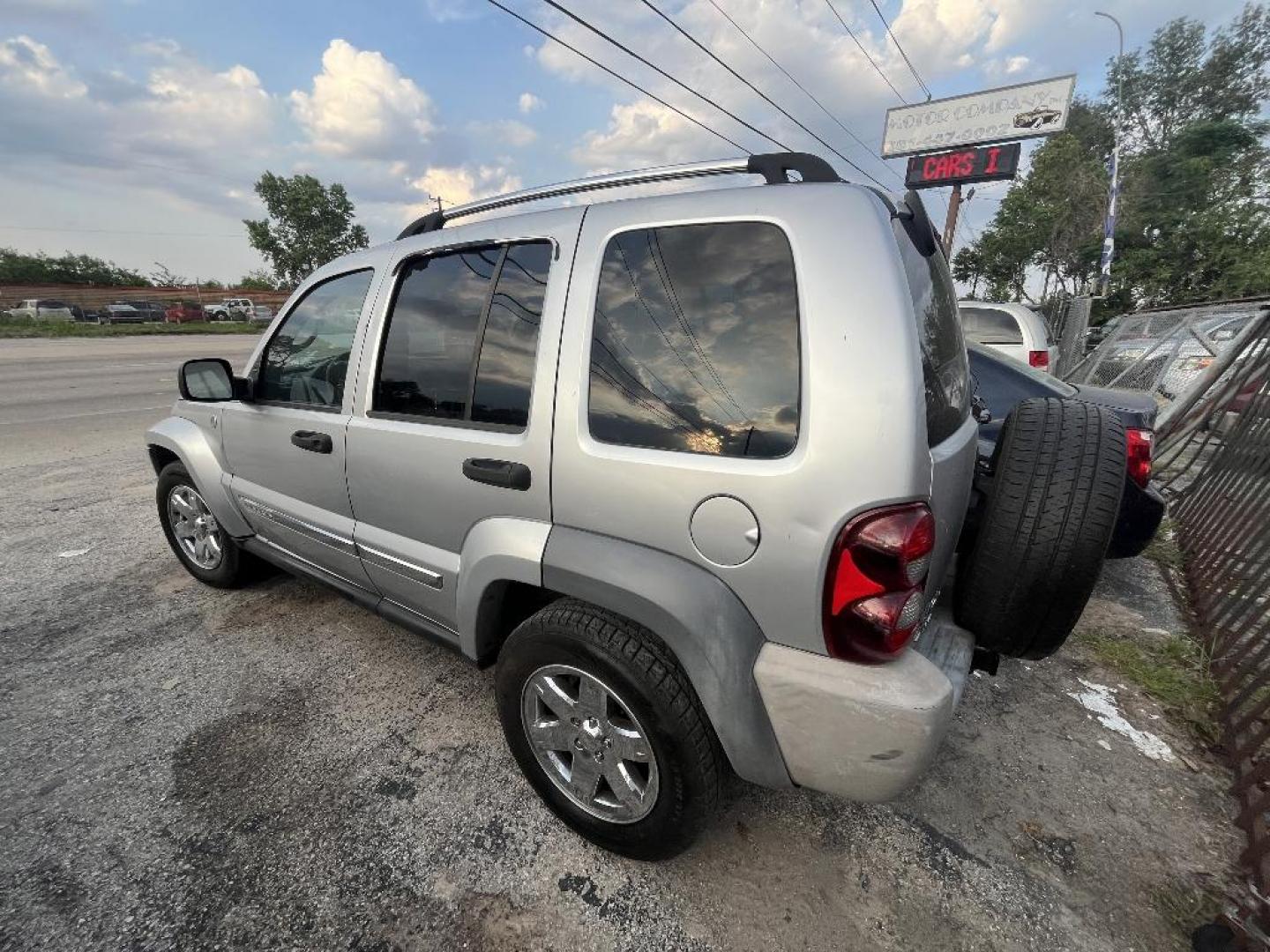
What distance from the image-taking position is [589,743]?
1782 mm

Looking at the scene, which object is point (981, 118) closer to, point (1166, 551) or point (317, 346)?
point (1166, 551)

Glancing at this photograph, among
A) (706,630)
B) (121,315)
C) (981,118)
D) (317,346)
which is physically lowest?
(121,315)

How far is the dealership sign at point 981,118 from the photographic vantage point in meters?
17.9

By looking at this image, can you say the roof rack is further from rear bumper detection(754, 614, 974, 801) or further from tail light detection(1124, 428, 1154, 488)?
tail light detection(1124, 428, 1154, 488)

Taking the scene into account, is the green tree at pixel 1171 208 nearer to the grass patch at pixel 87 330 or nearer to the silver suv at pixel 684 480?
the silver suv at pixel 684 480

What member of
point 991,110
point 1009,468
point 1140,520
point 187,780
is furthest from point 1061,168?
point 187,780

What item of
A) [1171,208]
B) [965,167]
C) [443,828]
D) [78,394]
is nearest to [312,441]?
[443,828]

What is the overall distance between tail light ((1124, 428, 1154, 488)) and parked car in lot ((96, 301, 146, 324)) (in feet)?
151

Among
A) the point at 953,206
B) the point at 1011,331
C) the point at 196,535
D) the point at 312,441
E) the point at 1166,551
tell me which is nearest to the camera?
the point at 312,441

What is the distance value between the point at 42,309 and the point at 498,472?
46.6m

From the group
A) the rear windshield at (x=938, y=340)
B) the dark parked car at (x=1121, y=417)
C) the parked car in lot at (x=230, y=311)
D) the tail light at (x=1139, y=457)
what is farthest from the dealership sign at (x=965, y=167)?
the parked car in lot at (x=230, y=311)

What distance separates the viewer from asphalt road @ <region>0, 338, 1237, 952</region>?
160 centimetres

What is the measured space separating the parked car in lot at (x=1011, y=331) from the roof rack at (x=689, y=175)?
621 centimetres

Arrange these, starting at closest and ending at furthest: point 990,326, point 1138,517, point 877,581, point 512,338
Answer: point 877,581, point 512,338, point 1138,517, point 990,326
